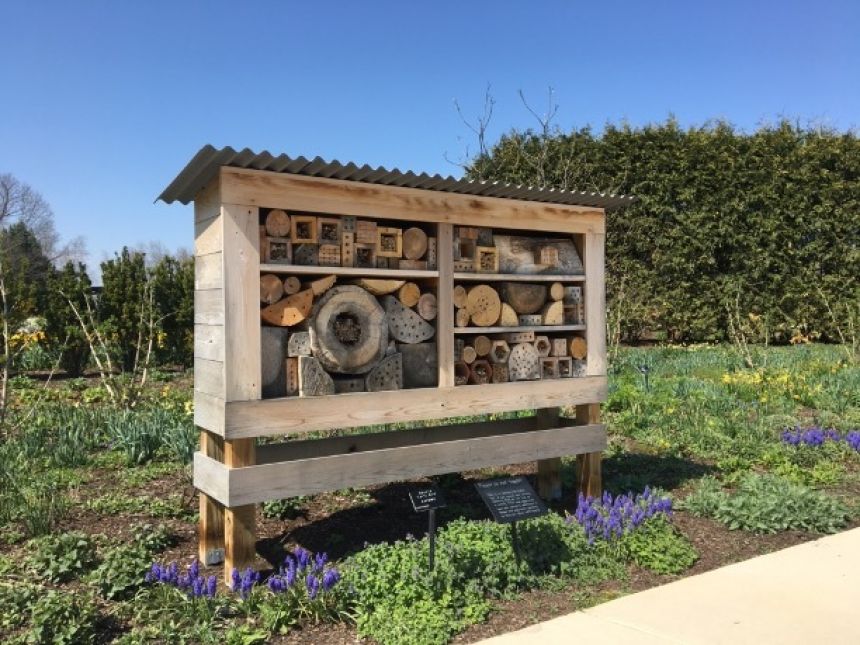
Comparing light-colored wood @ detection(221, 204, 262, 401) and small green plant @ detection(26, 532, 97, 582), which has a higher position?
light-colored wood @ detection(221, 204, 262, 401)

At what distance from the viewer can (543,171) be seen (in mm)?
14922

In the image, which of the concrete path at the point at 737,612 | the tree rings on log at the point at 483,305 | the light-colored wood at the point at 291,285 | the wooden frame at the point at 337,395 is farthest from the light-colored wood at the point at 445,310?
the concrete path at the point at 737,612

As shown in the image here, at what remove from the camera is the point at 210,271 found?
4.20m

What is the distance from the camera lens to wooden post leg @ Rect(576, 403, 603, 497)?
5.48 m

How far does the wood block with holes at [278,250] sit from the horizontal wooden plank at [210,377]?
65cm

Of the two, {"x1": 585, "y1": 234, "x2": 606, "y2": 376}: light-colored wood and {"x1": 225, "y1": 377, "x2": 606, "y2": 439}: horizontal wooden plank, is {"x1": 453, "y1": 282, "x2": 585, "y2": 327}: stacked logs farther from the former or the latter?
{"x1": 225, "y1": 377, "x2": 606, "y2": 439}: horizontal wooden plank

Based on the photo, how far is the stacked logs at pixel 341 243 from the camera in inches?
164

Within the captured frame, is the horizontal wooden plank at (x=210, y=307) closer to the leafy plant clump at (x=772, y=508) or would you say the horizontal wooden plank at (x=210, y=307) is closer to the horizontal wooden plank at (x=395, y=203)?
the horizontal wooden plank at (x=395, y=203)

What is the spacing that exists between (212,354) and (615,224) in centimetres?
1228

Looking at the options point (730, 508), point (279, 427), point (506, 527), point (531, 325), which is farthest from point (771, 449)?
point (279, 427)

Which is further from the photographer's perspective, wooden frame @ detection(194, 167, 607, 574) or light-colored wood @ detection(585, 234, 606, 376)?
light-colored wood @ detection(585, 234, 606, 376)

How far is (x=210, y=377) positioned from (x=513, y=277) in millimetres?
2138

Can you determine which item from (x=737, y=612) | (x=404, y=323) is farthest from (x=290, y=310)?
(x=737, y=612)

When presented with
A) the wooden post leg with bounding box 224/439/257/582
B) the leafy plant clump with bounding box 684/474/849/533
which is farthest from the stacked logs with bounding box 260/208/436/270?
the leafy plant clump with bounding box 684/474/849/533
